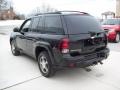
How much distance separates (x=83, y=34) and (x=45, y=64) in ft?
4.43

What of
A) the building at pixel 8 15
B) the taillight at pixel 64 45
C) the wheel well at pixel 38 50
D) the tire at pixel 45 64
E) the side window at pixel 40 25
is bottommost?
the tire at pixel 45 64

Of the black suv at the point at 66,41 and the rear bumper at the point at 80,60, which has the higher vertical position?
the black suv at the point at 66,41

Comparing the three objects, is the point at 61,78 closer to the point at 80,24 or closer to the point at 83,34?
the point at 83,34

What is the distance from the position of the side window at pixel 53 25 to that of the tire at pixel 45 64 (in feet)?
2.10

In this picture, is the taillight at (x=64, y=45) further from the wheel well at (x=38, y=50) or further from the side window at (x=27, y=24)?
the side window at (x=27, y=24)

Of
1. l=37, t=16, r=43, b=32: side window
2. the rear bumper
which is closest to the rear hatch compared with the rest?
the rear bumper

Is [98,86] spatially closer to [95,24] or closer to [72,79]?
[72,79]

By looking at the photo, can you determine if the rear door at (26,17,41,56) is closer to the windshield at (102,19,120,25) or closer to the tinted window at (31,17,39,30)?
the tinted window at (31,17,39,30)

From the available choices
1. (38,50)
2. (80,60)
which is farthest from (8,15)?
(80,60)

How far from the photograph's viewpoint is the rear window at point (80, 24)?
3.93m

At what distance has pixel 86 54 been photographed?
13.2ft

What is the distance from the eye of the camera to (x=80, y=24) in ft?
13.6

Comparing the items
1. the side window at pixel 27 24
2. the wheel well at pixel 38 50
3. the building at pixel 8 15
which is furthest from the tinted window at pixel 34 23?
the building at pixel 8 15

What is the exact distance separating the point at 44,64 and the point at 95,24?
1.82 m
